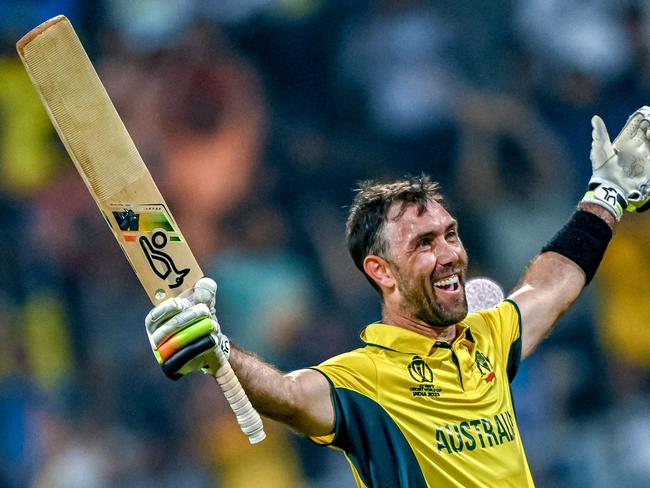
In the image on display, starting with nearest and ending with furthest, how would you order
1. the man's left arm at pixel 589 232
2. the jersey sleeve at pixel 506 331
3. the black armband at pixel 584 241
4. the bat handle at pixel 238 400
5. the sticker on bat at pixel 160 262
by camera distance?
1. the bat handle at pixel 238 400
2. the sticker on bat at pixel 160 262
3. the jersey sleeve at pixel 506 331
4. the man's left arm at pixel 589 232
5. the black armband at pixel 584 241

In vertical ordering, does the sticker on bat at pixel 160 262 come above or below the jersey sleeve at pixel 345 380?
above

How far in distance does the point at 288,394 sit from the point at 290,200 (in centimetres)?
344

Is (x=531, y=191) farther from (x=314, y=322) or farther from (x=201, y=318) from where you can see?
(x=201, y=318)

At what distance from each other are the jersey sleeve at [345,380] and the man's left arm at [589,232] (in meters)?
0.85

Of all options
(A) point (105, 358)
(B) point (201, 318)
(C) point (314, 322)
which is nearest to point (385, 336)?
(B) point (201, 318)

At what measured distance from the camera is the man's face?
398 centimetres

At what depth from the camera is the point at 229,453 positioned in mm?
6473

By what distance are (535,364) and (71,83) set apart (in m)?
4.11

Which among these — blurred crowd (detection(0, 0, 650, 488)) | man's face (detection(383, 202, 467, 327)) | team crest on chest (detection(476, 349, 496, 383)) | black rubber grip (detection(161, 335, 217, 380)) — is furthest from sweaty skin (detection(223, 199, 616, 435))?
blurred crowd (detection(0, 0, 650, 488))

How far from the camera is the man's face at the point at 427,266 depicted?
3984mm

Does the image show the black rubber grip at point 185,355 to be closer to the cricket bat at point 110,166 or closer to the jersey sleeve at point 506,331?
the cricket bat at point 110,166

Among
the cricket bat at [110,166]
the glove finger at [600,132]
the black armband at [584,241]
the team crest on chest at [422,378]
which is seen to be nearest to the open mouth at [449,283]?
the team crest on chest at [422,378]

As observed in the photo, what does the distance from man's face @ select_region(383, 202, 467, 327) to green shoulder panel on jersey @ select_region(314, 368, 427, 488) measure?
435 millimetres

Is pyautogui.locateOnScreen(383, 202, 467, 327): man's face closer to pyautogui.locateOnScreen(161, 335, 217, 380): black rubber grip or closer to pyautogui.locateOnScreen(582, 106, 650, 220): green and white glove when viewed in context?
pyautogui.locateOnScreen(582, 106, 650, 220): green and white glove
